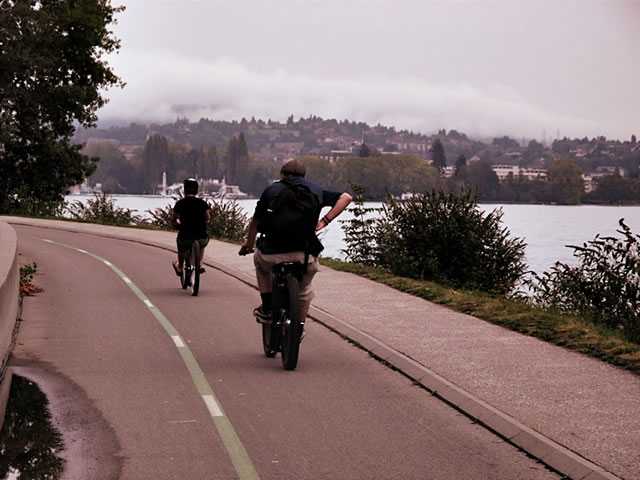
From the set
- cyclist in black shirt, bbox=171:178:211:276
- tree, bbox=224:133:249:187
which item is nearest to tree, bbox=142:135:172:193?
tree, bbox=224:133:249:187

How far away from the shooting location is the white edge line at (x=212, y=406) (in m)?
8.67

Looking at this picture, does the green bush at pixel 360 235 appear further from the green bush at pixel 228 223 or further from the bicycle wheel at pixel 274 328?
the bicycle wheel at pixel 274 328

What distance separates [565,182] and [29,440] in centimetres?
7639

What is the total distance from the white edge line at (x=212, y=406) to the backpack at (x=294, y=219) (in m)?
2.09

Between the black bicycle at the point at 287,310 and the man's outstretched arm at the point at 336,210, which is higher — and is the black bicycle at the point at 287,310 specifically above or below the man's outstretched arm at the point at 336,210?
below

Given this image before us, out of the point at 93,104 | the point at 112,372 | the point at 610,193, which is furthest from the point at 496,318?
the point at 610,193

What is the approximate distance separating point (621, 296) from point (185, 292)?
7444mm

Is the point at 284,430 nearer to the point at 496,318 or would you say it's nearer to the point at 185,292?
the point at 496,318

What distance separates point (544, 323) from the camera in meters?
13.6

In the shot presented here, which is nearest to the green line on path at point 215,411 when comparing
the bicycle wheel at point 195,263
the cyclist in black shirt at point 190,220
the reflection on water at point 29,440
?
the reflection on water at point 29,440

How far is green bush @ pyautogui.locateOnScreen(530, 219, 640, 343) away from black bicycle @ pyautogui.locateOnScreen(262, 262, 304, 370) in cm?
542

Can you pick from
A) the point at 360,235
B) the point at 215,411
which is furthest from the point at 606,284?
the point at 360,235

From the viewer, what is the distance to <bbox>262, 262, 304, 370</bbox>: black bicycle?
10703mm

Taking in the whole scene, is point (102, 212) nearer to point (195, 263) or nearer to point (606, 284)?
point (195, 263)
